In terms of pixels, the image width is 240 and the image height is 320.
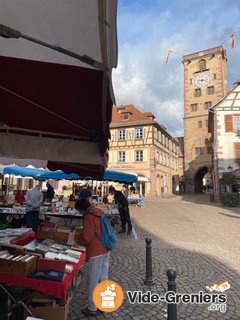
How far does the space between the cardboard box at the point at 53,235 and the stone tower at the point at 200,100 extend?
38.9 metres

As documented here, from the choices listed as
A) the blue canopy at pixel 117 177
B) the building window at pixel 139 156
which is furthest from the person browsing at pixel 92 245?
the building window at pixel 139 156

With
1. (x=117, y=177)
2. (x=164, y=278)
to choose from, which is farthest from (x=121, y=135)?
(x=164, y=278)

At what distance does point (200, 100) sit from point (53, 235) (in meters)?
41.9

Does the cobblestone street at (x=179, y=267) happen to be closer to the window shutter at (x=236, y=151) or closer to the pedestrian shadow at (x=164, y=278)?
the pedestrian shadow at (x=164, y=278)

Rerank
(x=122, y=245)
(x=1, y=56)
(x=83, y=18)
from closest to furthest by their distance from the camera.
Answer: (x=83, y=18) < (x=1, y=56) < (x=122, y=245)

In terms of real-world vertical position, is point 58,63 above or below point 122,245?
above

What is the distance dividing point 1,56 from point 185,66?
46595mm

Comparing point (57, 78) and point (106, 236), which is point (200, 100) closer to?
point (106, 236)

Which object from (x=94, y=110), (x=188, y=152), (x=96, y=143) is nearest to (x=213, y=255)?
(x=96, y=143)

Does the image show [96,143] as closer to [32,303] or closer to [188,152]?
[32,303]

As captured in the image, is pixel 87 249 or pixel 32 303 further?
pixel 87 249

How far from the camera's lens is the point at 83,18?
1.79 metres

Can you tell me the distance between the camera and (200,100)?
4197cm

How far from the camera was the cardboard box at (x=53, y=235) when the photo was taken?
4176 millimetres
